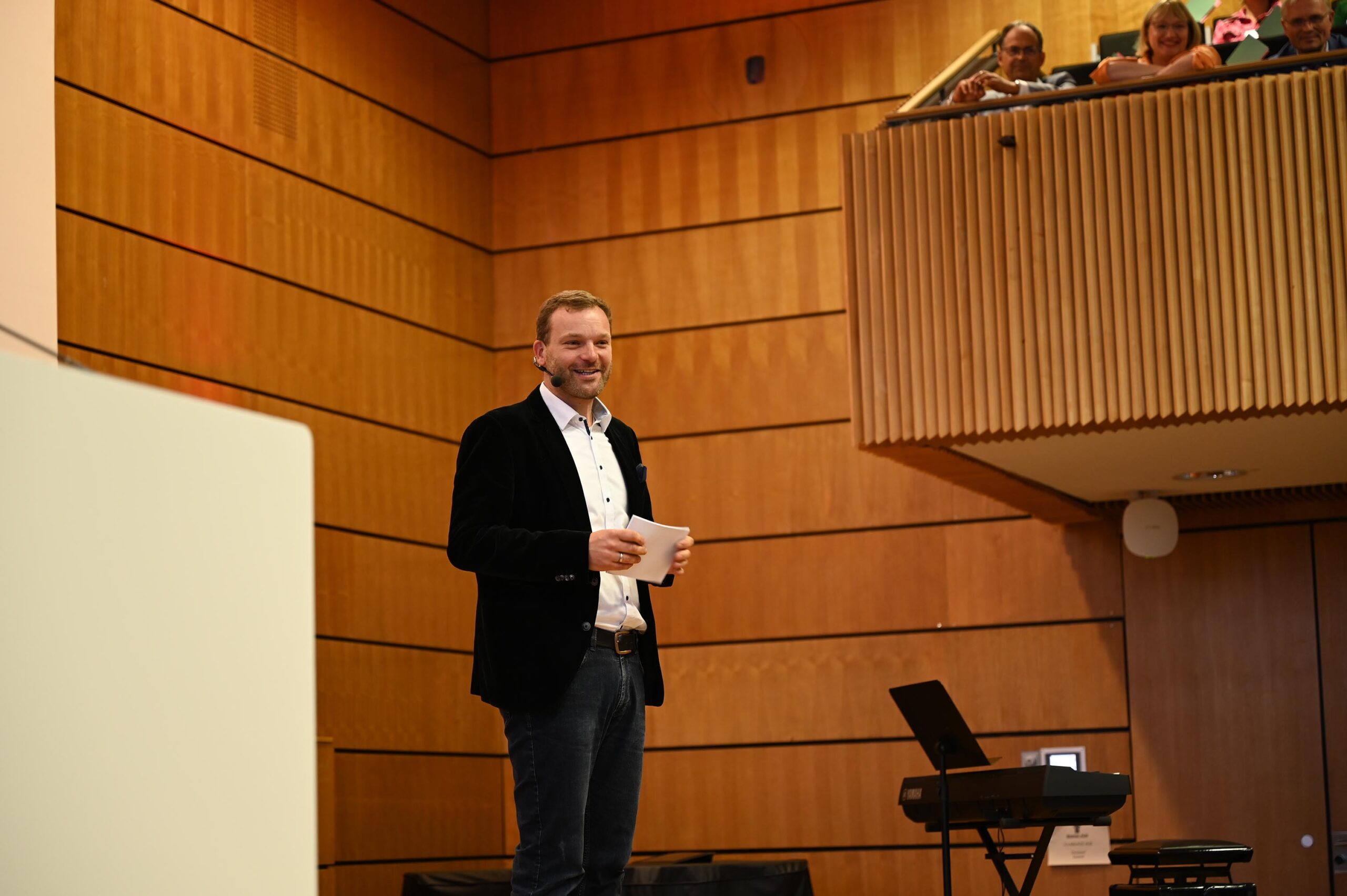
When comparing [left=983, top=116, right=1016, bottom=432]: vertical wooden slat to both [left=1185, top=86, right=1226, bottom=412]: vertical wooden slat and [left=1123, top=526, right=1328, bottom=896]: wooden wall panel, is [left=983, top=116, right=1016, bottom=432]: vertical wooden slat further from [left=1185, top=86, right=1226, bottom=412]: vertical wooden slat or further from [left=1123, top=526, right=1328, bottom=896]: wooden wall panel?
[left=1123, top=526, right=1328, bottom=896]: wooden wall panel

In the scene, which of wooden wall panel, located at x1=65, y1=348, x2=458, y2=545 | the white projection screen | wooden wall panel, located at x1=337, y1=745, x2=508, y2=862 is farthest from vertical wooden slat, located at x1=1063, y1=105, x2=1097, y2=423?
the white projection screen

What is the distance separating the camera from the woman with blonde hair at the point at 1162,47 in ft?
13.0

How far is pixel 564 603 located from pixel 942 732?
1537 mm

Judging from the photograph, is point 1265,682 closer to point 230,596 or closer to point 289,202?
point 289,202

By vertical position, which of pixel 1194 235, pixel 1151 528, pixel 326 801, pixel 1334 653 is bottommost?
pixel 326 801

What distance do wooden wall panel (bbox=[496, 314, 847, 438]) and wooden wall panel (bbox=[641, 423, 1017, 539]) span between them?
69mm

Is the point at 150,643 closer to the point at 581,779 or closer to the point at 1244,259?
the point at 581,779

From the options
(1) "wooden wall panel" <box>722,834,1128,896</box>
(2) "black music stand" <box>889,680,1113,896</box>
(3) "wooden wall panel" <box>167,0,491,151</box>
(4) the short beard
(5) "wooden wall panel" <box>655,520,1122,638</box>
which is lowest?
(1) "wooden wall panel" <box>722,834,1128,896</box>

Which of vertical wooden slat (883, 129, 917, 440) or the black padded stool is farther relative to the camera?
vertical wooden slat (883, 129, 917, 440)

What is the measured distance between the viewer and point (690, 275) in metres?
6.02

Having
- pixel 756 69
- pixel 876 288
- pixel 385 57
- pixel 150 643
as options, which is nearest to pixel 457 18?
pixel 385 57

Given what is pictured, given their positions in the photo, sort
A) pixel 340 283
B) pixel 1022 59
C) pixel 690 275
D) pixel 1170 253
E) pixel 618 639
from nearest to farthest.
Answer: pixel 618 639 < pixel 1170 253 < pixel 1022 59 < pixel 340 283 < pixel 690 275

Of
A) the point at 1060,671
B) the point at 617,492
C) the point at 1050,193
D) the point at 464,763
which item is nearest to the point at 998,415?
the point at 1050,193

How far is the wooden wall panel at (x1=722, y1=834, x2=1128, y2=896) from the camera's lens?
5152 mm
